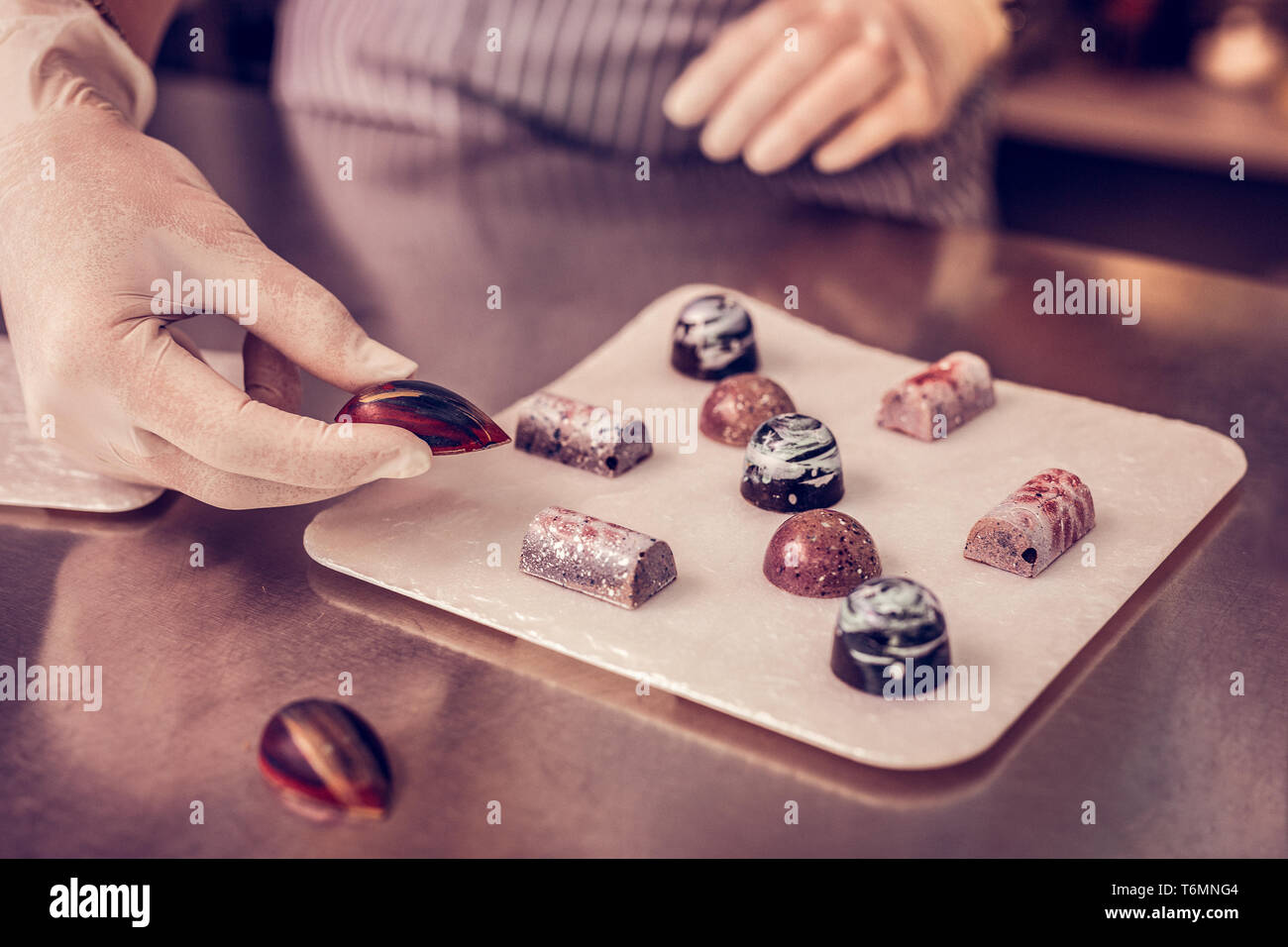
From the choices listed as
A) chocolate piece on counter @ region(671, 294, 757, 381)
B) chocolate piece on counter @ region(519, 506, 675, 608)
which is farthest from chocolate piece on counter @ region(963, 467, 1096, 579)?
chocolate piece on counter @ region(671, 294, 757, 381)

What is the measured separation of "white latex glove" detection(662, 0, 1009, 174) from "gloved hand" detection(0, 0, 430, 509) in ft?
2.83

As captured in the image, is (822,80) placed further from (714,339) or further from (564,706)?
(564,706)

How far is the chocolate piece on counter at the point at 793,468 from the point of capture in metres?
1.20

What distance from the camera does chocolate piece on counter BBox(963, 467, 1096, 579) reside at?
1105mm

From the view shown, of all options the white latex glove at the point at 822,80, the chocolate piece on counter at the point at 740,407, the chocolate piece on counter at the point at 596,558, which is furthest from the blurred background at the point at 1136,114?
the chocolate piece on counter at the point at 596,558

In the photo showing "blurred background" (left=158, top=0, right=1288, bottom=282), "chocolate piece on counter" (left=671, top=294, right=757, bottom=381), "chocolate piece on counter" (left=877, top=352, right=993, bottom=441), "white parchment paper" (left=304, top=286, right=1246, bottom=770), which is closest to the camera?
"white parchment paper" (left=304, top=286, right=1246, bottom=770)

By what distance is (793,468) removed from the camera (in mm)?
1200

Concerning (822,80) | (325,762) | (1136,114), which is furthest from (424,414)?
(1136,114)

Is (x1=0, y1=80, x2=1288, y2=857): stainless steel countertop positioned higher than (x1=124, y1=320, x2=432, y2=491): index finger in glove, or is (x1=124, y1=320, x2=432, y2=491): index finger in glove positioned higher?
(x1=124, y1=320, x2=432, y2=491): index finger in glove

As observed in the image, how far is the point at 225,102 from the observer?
2375 mm

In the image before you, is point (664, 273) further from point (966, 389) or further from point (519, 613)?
point (519, 613)

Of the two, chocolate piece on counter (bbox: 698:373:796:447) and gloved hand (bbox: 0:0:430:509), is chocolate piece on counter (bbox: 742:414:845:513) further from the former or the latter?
gloved hand (bbox: 0:0:430:509)
